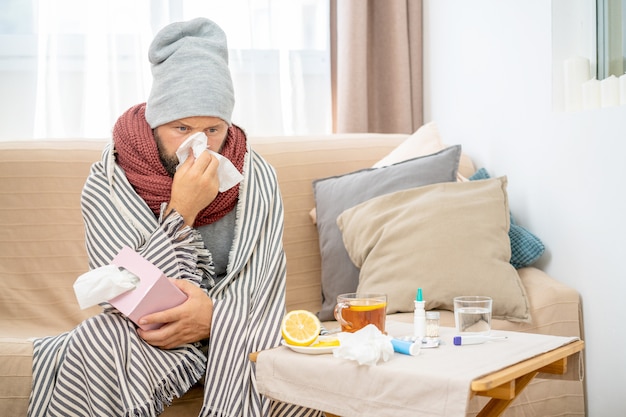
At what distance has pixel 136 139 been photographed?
186 centimetres

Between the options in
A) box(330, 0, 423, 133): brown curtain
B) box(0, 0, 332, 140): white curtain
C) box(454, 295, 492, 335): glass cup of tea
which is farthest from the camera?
box(330, 0, 423, 133): brown curtain

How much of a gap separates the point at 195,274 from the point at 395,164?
0.75 meters

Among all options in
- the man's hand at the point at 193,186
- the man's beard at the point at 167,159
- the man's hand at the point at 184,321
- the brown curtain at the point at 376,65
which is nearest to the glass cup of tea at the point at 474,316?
the man's hand at the point at 184,321

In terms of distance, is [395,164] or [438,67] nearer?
[395,164]

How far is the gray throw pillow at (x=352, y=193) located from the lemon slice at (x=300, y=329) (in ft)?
2.51

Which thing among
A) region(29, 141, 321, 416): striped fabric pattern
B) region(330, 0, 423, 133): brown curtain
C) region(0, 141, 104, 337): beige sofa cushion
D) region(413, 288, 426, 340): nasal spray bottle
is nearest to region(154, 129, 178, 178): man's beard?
region(29, 141, 321, 416): striped fabric pattern

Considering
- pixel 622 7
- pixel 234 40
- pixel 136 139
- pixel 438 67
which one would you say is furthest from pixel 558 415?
pixel 234 40

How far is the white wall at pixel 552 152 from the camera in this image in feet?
5.59

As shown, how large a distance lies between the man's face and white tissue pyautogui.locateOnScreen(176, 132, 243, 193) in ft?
0.07

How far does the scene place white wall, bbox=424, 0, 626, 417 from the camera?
5.59ft

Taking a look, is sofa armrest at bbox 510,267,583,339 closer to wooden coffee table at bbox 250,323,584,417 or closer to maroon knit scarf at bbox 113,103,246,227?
wooden coffee table at bbox 250,323,584,417

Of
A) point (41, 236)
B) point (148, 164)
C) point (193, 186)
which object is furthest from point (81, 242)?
point (193, 186)

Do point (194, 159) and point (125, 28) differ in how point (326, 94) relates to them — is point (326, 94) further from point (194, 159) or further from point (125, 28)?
point (194, 159)

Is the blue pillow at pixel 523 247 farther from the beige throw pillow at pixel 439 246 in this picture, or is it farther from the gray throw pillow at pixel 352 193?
the gray throw pillow at pixel 352 193
